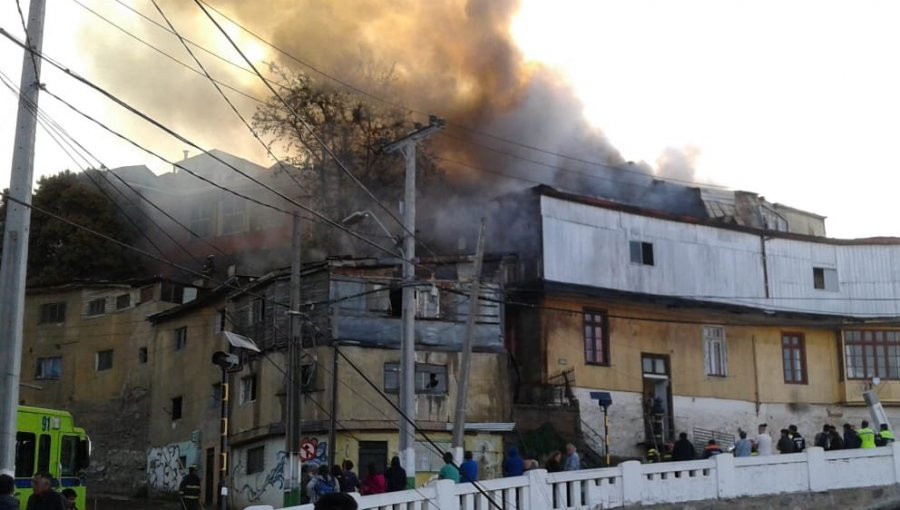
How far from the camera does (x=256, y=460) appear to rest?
124 ft

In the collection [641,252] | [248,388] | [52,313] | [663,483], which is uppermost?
[641,252]

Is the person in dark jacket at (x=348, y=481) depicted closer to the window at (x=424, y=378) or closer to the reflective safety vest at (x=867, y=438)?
the reflective safety vest at (x=867, y=438)

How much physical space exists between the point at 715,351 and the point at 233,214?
27253 mm

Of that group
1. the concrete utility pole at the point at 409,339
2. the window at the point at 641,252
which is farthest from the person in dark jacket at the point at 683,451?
the window at the point at 641,252

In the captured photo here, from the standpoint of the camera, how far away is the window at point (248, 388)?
1534 inches

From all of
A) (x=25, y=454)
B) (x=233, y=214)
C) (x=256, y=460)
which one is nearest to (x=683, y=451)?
(x=25, y=454)

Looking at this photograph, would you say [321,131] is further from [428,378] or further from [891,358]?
[891,358]

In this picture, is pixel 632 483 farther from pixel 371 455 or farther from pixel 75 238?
pixel 75 238

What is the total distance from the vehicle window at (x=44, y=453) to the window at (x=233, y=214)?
1461 inches

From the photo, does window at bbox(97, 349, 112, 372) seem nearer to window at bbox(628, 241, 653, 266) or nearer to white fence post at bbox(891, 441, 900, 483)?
window at bbox(628, 241, 653, 266)

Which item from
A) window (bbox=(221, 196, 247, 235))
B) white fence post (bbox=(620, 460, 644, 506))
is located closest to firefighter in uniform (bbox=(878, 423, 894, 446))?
white fence post (bbox=(620, 460, 644, 506))

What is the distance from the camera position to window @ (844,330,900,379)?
150 ft

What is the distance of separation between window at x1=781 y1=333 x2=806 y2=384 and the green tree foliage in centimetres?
3076

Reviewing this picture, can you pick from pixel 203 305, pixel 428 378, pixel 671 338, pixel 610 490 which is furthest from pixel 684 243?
pixel 610 490
